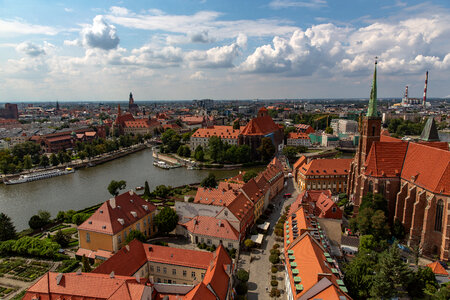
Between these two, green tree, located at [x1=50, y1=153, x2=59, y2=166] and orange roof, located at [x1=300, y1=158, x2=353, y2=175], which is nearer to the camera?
orange roof, located at [x1=300, y1=158, x2=353, y2=175]

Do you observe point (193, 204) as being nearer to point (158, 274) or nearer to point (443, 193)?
point (158, 274)

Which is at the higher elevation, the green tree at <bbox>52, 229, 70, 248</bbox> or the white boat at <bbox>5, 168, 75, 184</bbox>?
the green tree at <bbox>52, 229, 70, 248</bbox>

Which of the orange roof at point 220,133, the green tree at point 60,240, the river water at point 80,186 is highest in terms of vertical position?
the orange roof at point 220,133

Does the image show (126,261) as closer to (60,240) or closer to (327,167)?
(60,240)

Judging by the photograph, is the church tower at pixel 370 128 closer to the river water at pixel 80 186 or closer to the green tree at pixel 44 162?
the river water at pixel 80 186

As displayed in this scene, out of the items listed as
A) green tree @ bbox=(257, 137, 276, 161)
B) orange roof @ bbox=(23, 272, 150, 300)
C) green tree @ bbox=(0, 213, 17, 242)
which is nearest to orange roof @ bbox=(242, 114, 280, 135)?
green tree @ bbox=(257, 137, 276, 161)

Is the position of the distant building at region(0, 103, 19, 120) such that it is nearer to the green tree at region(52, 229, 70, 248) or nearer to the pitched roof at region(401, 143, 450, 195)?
the green tree at region(52, 229, 70, 248)

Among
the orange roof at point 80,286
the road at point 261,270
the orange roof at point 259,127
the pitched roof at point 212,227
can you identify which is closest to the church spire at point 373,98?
the road at point 261,270

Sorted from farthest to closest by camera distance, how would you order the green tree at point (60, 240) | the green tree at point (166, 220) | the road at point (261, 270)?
the green tree at point (166, 220) < the green tree at point (60, 240) < the road at point (261, 270)
